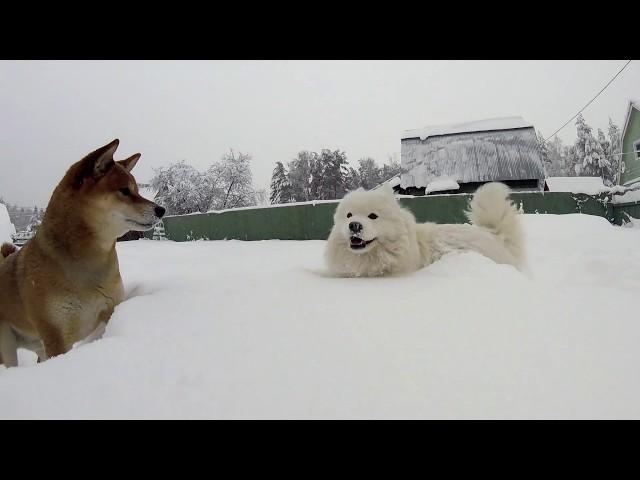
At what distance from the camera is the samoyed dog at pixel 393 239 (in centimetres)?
396

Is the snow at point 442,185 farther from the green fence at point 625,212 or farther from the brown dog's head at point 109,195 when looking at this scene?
the brown dog's head at point 109,195

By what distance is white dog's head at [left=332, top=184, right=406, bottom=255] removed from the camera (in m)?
3.98

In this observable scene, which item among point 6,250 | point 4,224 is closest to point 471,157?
point 6,250

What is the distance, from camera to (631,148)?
74.4ft

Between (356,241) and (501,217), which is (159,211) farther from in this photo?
(501,217)

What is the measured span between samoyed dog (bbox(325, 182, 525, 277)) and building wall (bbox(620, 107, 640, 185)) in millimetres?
23274

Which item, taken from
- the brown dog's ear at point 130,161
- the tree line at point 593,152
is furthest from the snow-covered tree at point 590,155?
the brown dog's ear at point 130,161

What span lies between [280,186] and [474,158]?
2542 centimetres

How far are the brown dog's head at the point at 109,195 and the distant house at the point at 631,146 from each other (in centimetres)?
2681

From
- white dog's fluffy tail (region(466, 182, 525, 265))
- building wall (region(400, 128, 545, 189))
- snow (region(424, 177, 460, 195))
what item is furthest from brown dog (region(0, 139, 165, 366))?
building wall (region(400, 128, 545, 189))
